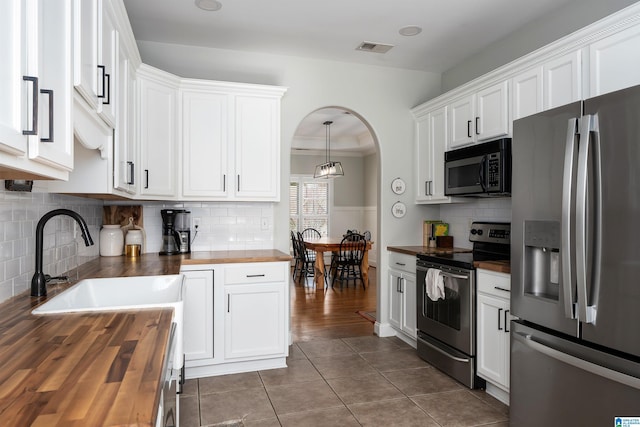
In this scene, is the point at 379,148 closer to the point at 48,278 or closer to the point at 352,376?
the point at 352,376

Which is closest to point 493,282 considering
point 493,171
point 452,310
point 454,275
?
point 454,275

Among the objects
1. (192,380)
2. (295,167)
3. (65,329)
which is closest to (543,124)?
(65,329)

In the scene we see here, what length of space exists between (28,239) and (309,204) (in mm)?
7708

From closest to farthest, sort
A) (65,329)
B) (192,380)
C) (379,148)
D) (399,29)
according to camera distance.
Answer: (65,329)
(192,380)
(399,29)
(379,148)

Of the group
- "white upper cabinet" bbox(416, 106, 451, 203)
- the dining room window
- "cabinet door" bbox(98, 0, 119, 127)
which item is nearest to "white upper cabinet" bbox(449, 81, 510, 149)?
"white upper cabinet" bbox(416, 106, 451, 203)

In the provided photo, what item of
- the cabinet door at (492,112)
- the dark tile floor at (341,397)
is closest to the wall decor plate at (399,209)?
the cabinet door at (492,112)

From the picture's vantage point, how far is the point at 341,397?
9.34ft

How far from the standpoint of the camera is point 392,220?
4.28m

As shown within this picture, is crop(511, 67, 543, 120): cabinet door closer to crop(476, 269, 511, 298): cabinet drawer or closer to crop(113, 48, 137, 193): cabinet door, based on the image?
crop(476, 269, 511, 298): cabinet drawer

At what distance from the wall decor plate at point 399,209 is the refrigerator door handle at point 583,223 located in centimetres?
237

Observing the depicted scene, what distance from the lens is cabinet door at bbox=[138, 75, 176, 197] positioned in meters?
3.12

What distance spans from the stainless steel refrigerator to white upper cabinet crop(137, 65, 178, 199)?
2.45 m

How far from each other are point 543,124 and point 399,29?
1.68m

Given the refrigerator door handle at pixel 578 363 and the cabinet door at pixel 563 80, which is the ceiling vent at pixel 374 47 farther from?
the refrigerator door handle at pixel 578 363
